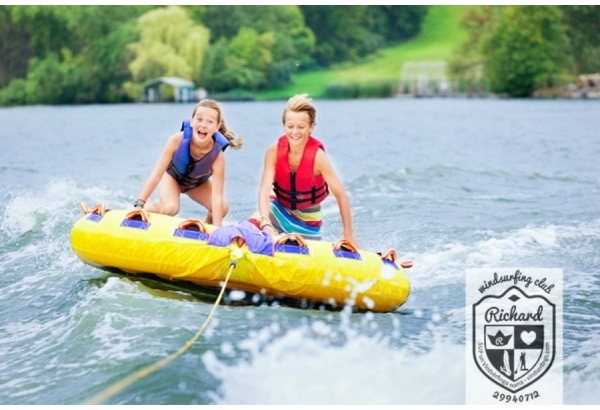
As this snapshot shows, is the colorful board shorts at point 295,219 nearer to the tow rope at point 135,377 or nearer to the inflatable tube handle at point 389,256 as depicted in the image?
the inflatable tube handle at point 389,256

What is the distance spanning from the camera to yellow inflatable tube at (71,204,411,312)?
2.80 metres

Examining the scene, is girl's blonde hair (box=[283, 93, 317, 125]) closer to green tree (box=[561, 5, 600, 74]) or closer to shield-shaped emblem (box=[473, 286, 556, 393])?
shield-shaped emblem (box=[473, 286, 556, 393])

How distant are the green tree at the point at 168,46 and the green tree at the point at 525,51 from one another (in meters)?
5.73

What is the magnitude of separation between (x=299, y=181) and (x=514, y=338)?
1003 mm

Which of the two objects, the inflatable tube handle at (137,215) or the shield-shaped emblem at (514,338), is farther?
the inflatable tube handle at (137,215)

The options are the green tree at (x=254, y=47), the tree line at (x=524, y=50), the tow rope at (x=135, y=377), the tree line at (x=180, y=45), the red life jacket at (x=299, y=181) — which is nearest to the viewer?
the tow rope at (x=135, y=377)

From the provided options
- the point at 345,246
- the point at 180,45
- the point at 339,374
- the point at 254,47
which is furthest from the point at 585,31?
the point at 339,374

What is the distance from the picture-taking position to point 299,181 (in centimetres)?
311

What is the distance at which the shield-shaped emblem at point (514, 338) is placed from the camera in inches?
91.0

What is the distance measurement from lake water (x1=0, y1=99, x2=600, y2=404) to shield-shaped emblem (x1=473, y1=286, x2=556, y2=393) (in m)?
→ 0.07

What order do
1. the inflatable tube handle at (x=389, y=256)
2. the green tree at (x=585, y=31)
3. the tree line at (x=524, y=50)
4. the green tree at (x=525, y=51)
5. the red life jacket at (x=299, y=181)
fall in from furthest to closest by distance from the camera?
1. the green tree at (x=525, y=51)
2. the tree line at (x=524, y=50)
3. the green tree at (x=585, y=31)
4. the red life jacket at (x=299, y=181)
5. the inflatable tube handle at (x=389, y=256)

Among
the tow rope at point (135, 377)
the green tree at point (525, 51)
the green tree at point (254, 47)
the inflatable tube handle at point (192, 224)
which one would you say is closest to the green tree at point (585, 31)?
the green tree at point (525, 51)

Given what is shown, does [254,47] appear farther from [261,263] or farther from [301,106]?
[261,263]
